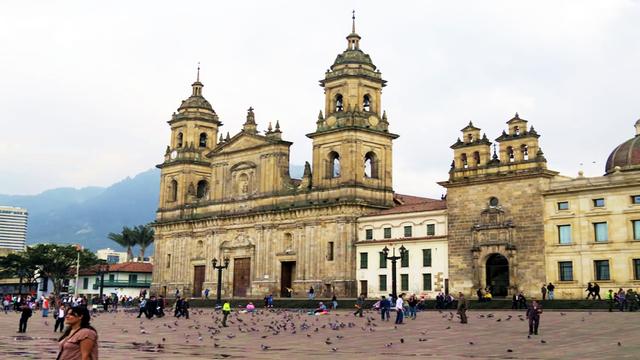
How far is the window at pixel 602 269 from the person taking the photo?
5138cm

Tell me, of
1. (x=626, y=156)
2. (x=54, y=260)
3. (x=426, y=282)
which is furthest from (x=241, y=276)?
(x=626, y=156)

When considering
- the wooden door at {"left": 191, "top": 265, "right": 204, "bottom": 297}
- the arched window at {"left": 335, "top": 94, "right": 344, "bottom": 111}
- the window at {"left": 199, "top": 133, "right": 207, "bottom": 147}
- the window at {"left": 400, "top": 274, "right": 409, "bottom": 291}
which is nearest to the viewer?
the window at {"left": 400, "top": 274, "right": 409, "bottom": 291}

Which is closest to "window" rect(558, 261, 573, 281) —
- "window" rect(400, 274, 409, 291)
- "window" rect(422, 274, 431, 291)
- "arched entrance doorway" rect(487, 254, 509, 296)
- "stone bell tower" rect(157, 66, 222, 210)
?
"arched entrance doorway" rect(487, 254, 509, 296)

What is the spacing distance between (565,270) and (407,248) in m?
13.8

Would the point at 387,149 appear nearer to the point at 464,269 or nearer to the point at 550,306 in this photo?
the point at 464,269

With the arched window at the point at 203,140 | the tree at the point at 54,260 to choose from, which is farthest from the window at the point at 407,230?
the tree at the point at 54,260

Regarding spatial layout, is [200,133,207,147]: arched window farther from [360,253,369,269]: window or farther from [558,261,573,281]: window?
[558,261,573,281]: window

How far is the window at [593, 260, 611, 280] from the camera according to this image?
5138cm

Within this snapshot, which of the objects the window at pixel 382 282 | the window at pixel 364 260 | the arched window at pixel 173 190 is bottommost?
the window at pixel 382 282

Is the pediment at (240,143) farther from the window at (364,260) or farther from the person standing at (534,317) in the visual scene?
the person standing at (534,317)

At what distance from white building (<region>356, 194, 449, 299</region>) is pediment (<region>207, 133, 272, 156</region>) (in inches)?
603

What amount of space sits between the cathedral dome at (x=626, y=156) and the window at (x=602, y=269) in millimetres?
8393

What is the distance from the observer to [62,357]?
977cm

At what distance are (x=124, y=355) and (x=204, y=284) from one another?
57766 mm
